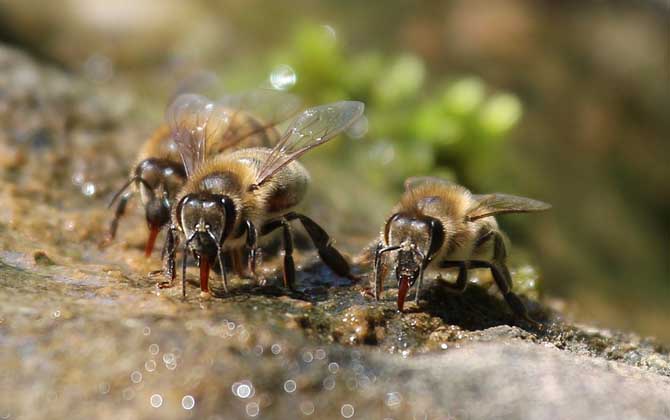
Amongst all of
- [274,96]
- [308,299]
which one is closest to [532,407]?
[308,299]

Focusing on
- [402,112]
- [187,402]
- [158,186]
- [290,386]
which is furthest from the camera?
[402,112]

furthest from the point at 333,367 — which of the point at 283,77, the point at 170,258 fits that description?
the point at 283,77

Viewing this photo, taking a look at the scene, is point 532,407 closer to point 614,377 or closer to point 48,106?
point 614,377

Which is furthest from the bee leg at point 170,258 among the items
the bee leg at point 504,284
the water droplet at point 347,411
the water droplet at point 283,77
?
the water droplet at point 283,77

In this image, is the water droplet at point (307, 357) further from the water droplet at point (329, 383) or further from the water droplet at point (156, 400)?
the water droplet at point (156, 400)

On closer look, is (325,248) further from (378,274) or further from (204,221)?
(204,221)

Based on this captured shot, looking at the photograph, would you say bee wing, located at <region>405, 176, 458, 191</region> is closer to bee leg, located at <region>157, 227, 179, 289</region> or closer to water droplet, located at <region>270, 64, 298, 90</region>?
bee leg, located at <region>157, 227, 179, 289</region>
